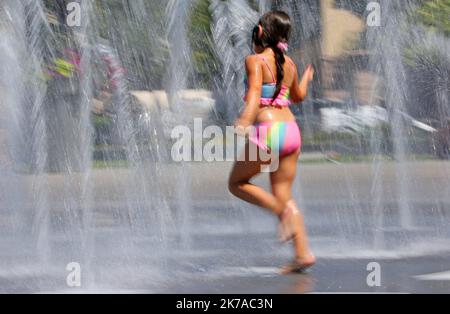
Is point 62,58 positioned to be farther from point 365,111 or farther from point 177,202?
point 365,111

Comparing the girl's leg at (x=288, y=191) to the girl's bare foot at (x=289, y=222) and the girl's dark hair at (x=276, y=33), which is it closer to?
the girl's bare foot at (x=289, y=222)

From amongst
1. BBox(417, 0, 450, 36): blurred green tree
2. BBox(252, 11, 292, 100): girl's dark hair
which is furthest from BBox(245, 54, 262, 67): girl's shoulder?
BBox(417, 0, 450, 36): blurred green tree

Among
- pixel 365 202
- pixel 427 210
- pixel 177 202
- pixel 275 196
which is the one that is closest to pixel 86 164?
pixel 177 202

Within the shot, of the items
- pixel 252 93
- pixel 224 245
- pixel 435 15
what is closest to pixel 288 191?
pixel 252 93

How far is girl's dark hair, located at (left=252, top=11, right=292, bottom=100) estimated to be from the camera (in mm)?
5914

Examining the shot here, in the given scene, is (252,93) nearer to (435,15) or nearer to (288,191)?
(288,191)

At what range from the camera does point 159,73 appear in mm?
16297

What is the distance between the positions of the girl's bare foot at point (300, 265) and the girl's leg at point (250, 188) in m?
0.27

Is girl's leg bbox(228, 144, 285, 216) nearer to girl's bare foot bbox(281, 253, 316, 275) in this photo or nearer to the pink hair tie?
girl's bare foot bbox(281, 253, 316, 275)

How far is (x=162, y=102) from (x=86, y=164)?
3.08m

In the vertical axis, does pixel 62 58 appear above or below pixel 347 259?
above

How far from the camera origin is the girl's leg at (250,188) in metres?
5.98

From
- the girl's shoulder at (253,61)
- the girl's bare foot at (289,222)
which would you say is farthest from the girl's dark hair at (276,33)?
the girl's bare foot at (289,222)

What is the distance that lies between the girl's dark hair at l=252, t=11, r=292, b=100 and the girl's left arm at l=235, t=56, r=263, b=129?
0.42 ft
